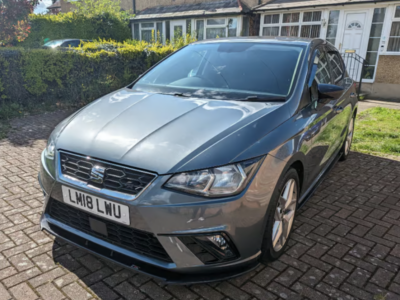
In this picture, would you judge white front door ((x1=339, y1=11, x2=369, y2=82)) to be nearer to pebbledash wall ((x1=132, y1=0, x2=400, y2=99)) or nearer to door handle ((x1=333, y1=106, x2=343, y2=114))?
pebbledash wall ((x1=132, y1=0, x2=400, y2=99))

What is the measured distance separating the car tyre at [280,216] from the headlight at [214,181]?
1.16ft

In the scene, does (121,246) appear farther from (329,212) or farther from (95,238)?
(329,212)

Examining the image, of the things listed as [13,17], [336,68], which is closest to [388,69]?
[336,68]

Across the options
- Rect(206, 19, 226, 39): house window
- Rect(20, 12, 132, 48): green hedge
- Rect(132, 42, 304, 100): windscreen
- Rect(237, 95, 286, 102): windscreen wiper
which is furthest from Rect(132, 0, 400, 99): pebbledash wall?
Rect(237, 95, 286, 102): windscreen wiper

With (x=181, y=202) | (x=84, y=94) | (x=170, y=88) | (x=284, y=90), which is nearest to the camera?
(x=181, y=202)

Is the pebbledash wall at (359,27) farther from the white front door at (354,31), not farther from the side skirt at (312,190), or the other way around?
the side skirt at (312,190)

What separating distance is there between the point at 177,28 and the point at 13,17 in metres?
9.39

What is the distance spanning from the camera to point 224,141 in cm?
223

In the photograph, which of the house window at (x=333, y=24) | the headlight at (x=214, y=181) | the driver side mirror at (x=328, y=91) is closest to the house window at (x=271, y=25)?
the house window at (x=333, y=24)

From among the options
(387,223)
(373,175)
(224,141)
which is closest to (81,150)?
(224,141)

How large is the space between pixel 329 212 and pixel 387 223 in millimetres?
546

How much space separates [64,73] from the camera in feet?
26.4

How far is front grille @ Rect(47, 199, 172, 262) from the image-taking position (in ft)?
6.93

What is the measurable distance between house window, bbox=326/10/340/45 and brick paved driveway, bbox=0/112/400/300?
33.6 ft
